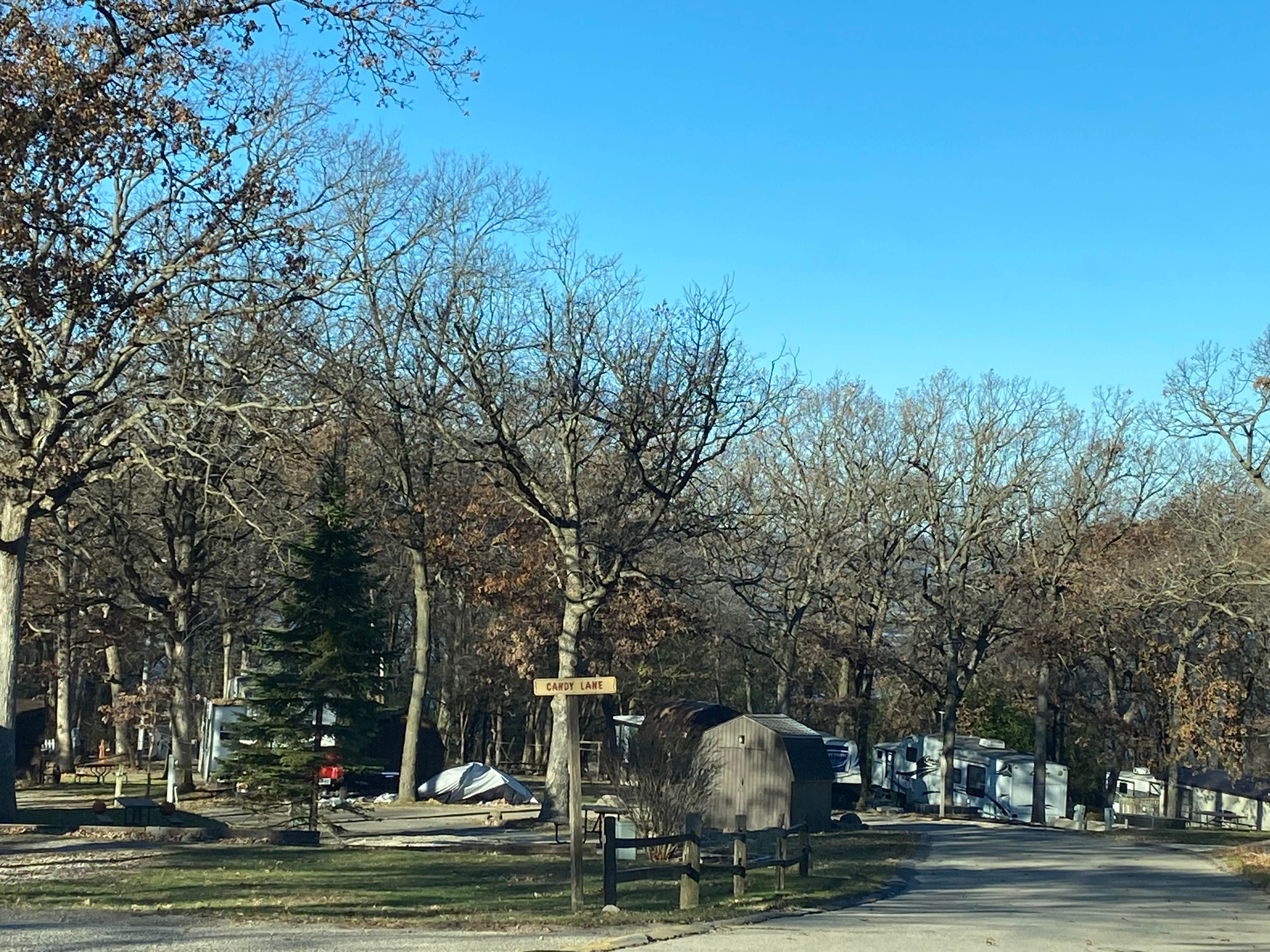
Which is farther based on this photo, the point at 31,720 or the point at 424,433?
the point at 31,720

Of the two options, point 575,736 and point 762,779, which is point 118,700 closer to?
point 762,779

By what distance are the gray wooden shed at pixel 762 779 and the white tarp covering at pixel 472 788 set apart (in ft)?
33.3

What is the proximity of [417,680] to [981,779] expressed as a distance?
83.9 feet

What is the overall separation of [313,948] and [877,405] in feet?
145

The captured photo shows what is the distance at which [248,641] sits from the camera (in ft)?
157

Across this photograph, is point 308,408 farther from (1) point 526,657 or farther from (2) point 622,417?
(1) point 526,657

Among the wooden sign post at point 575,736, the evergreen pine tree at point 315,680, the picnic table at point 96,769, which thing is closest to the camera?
the wooden sign post at point 575,736

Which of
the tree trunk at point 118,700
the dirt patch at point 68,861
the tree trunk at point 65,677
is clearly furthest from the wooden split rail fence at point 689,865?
the tree trunk at point 118,700

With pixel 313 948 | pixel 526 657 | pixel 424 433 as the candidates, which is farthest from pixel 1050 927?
pixel 526 657

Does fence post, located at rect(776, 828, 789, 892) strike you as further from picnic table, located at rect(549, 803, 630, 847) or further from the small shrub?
picnic table, located at rect(549, 803, 630, 847)

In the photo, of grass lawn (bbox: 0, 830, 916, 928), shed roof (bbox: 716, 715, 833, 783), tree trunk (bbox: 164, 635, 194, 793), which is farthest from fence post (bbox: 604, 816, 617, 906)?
tree trunk (bbox: 164, 635, 194, 793)

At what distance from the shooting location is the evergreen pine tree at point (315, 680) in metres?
24.0

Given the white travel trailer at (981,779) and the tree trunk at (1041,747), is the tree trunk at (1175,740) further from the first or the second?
the tree trunk at (1041,747)

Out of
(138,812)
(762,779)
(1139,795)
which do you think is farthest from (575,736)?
(1139,795)
